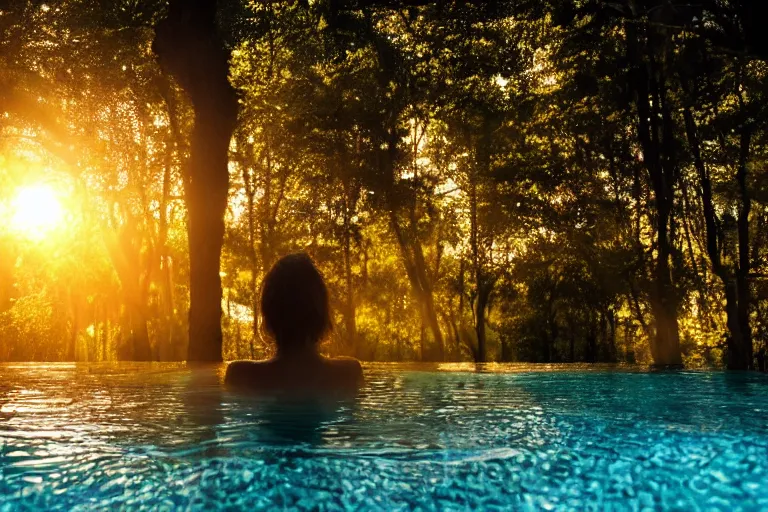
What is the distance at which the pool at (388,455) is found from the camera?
2303 mm

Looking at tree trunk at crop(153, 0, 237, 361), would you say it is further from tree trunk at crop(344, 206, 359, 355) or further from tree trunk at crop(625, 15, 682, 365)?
tree trunk at crop(344, 206, 359, 355)

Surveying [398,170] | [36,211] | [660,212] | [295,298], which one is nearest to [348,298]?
[398,170]

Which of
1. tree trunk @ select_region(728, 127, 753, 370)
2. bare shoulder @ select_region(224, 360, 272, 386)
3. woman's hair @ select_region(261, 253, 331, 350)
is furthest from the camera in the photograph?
tree trunk @ select_region(728, 127, 753, 370)

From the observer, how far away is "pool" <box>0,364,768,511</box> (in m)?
2.30

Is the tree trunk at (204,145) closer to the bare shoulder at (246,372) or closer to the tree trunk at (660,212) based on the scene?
the bare shoulder at (246,372)

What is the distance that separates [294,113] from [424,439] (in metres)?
27.6

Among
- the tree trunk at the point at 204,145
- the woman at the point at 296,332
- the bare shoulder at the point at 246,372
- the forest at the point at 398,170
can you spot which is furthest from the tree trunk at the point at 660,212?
the bare shoulder at the point at 246,372

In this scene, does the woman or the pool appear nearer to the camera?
the pool

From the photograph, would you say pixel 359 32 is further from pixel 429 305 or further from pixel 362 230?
pixel 362 230

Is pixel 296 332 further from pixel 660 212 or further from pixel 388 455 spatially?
pixel 660 212

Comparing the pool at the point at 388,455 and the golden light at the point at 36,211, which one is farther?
the golden light at the point at 36,211

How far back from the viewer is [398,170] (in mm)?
33000

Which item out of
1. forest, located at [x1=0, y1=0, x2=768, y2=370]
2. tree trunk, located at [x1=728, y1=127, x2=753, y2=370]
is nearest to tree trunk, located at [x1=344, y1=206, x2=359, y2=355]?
forest, located at [x1=0, y1=0, x2=768, y2=370]

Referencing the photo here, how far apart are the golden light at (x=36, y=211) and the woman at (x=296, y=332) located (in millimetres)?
31249
